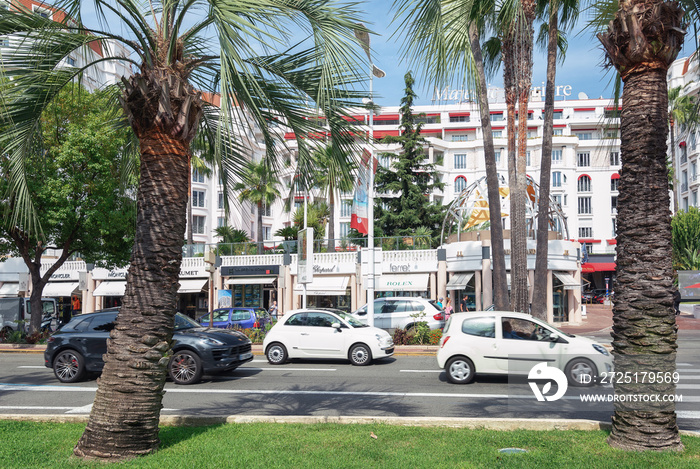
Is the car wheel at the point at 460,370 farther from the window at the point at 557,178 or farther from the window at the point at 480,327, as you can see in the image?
the window at the point at 557,178

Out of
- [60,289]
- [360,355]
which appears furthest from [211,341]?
[60,289]

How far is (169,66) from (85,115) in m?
17.5

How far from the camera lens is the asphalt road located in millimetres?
8969

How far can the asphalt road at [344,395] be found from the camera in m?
8.97

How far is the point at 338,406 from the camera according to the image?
9.51 m

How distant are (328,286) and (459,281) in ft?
26.7

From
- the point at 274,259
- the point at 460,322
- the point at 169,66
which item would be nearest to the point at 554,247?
the point at 274,259

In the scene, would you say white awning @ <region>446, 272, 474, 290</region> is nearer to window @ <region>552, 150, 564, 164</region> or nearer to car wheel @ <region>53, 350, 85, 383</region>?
car wheel @ <region>53, 350, 85, 383</region>

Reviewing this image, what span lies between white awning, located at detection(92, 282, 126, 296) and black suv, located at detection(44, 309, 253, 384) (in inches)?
1058

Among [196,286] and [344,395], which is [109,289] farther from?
[344,395]

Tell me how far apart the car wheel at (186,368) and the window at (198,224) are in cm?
4782

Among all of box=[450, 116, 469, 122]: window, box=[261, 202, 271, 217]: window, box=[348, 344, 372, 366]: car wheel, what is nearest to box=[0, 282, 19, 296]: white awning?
box=[261, 202, 271, 217]: window

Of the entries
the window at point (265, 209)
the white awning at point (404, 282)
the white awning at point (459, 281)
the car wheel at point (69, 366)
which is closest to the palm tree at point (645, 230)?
the car wheel at point (69, 366)

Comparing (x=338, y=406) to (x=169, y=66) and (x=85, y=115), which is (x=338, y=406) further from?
(x=85, y=115)
